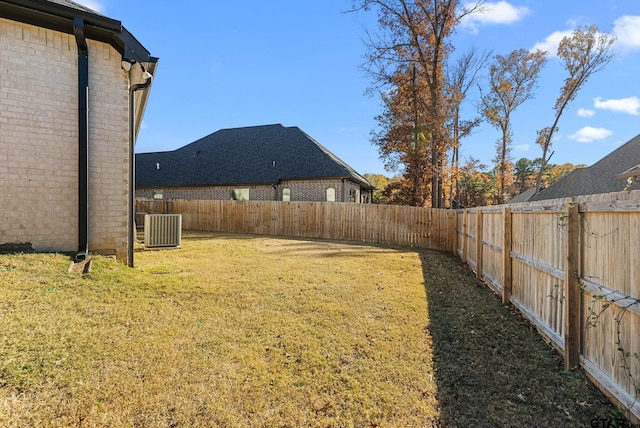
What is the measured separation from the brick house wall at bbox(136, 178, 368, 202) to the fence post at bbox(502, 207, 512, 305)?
13.4m

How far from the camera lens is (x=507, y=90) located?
2642cm

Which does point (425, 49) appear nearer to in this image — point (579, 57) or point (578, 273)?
point (579, 57)

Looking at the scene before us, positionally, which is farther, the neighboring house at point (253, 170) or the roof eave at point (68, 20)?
the neighboring house at point (253, 170)

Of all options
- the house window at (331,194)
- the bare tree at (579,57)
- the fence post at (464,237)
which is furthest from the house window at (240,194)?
the bare tree at (579,57)

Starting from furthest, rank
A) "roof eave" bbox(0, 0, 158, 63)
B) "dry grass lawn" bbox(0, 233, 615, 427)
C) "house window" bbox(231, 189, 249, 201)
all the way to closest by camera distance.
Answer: "house window" bbox(231, 189, 249, 201) < "roof eave" bbox(0, 0, 158, 63) < "dry grass lawn" bbox(0, 233, 615, 427)

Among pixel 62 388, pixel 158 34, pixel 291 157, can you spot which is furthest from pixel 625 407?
pixel 291 157

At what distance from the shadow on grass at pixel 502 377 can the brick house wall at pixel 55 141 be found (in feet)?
20.2

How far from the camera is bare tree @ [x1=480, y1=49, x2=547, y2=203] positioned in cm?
2536

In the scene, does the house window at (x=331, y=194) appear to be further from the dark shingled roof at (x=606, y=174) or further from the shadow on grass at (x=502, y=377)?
the shadow on grass at (x=502, y=377)

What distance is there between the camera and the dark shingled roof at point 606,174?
37.8 feet

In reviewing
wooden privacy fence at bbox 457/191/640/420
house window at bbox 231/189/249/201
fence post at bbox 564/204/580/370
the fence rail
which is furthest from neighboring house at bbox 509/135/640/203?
house window at bbox 231/189/249/201

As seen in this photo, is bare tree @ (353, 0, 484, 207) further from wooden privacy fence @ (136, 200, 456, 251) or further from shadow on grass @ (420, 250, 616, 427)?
shadow on grass @ (420, 250, 616, 427)

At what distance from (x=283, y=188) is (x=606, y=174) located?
1614cm

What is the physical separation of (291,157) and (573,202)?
19.0 metres
